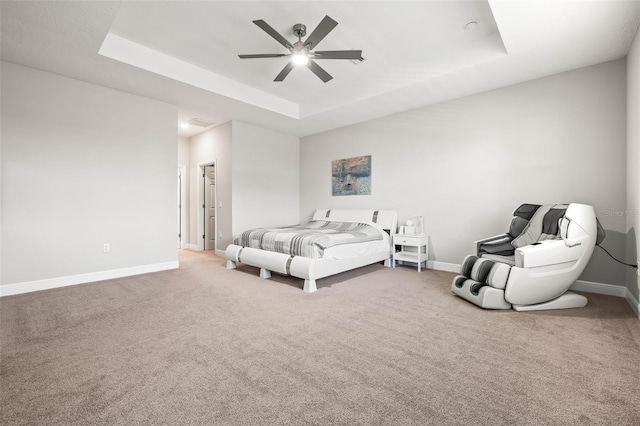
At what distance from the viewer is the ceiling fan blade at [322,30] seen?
238 centimetres

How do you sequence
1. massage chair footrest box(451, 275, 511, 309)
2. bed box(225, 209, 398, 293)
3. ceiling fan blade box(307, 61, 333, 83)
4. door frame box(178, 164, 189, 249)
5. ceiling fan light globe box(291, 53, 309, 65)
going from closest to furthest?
1. massage chair footrest box(451, 275, 511, 309)
2. ceiling fan light globe box(291, 53, 309, 65)
3. ceiling fan blade box(307, 61, 333, 83)
4. bed box(225, 209, 398, 293)
5. door frame box(178, 164, 189, 249)

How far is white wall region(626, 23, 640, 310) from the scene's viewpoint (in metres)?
2.60

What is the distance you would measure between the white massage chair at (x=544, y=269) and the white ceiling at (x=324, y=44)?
171 cm

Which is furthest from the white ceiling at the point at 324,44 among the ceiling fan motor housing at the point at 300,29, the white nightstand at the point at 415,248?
the white nightstand at the point at 415,248

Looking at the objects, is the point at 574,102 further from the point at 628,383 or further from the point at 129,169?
the point at 129,169

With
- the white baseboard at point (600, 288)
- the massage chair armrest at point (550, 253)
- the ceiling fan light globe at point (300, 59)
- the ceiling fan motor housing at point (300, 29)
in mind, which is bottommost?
the white baseboard at point (600, 288)

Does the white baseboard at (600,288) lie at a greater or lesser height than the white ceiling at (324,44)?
lesser

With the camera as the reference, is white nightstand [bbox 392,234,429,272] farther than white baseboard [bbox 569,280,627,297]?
Yes

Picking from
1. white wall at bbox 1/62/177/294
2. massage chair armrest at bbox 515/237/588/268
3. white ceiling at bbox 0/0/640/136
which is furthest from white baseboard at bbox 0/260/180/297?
massage chair armrest at bbox 515/237/588/268

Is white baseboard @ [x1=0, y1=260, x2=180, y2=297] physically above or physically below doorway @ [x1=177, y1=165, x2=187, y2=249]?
below

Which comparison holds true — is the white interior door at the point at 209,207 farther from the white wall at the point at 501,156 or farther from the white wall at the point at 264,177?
the white wall at the point at 501,156

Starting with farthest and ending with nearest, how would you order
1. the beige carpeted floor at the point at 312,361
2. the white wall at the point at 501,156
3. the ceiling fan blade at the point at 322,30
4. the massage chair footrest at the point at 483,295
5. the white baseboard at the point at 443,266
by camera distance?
1. the white baseboard at the point at 443,266
2. the white wall at the point at 501,156
3. the massage chair footrest at the point at 483,295
4. the ceiling fan blade at the point at 322,30
5. the beige carpeted floor at the point at 312,361

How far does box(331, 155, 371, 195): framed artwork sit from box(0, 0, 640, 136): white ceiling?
1253mm

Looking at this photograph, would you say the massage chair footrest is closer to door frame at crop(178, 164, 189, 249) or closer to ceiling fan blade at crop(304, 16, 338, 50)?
ceiling fan blade at crop(304, 16, 338, 50)
